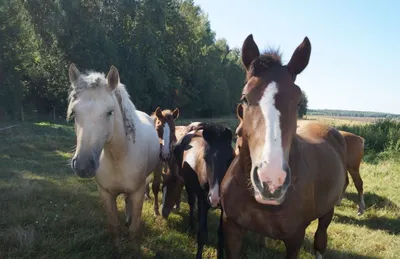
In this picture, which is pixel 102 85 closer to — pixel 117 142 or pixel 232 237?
pixel 117 142

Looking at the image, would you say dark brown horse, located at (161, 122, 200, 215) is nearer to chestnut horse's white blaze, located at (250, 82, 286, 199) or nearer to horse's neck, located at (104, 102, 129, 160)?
horse's neck, located at (104, 102, 129, 160)

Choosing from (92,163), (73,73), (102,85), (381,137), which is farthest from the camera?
(381,137)

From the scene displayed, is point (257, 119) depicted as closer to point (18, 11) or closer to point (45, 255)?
point (45, 255)

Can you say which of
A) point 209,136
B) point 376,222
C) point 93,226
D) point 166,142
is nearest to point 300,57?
point 209,136

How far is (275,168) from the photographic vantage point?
5.82 feet

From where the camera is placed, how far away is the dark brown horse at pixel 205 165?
341 centimetres

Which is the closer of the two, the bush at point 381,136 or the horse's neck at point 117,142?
the horse's neck at point 117,142

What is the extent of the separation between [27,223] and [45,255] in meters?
1.05

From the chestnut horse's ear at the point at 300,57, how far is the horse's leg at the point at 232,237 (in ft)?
4.78

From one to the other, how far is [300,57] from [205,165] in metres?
1.77

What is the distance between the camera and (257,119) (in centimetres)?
204

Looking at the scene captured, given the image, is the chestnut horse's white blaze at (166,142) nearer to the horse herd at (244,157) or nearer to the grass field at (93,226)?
the horse herd at (244,157)

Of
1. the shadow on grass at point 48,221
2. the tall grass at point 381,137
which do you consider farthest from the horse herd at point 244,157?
the tall grass at point 381,137

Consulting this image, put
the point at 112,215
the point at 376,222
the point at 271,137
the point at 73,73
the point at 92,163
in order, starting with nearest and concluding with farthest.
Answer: the point at 271,137 < the point at 92,163 < the point at 73,73 < the point at 112,215 < the point at 376,222
